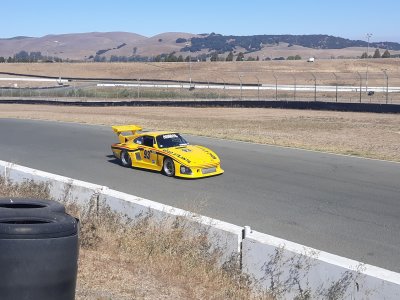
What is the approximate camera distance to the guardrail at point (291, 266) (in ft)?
19.2

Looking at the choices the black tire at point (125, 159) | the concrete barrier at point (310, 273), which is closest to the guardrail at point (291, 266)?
the concrete barrier at point (310, 273)

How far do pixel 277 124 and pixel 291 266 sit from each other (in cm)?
2914

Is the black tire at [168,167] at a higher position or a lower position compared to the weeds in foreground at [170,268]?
lower

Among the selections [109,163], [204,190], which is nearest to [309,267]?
[204,190]

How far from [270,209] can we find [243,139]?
12.9 m

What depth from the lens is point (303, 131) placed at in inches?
1220

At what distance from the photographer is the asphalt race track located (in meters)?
10.2

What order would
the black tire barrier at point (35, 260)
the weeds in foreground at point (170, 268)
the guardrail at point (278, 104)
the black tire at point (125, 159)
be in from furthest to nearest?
the guardrail at point (278, 104), the black tire at point (125, 159), the weeds in foreground at point (170, 268), the black tire barrier at point (35, 260)

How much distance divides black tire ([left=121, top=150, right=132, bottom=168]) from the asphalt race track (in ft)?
0.66

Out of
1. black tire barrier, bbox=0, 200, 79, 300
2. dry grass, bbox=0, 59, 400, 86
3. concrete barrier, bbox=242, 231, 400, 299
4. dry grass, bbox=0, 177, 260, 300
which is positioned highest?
black tire barrier, bbox=0, 200, 79, 300

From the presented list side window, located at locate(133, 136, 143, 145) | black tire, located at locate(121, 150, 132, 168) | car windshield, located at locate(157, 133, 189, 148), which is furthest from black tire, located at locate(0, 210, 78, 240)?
black tire, located at locate(121, 150, 132, 168)

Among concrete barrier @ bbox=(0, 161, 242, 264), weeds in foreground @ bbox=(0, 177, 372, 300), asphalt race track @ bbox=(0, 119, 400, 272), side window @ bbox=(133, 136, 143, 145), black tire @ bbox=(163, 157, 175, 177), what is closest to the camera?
weeds in foreground @ bbox=(0, 177, 372, 300)

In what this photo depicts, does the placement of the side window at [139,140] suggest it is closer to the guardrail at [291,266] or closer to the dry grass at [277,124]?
the dry grass at [277,124]

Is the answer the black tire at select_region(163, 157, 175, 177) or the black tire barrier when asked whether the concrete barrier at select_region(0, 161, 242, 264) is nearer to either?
the black tire barrier
